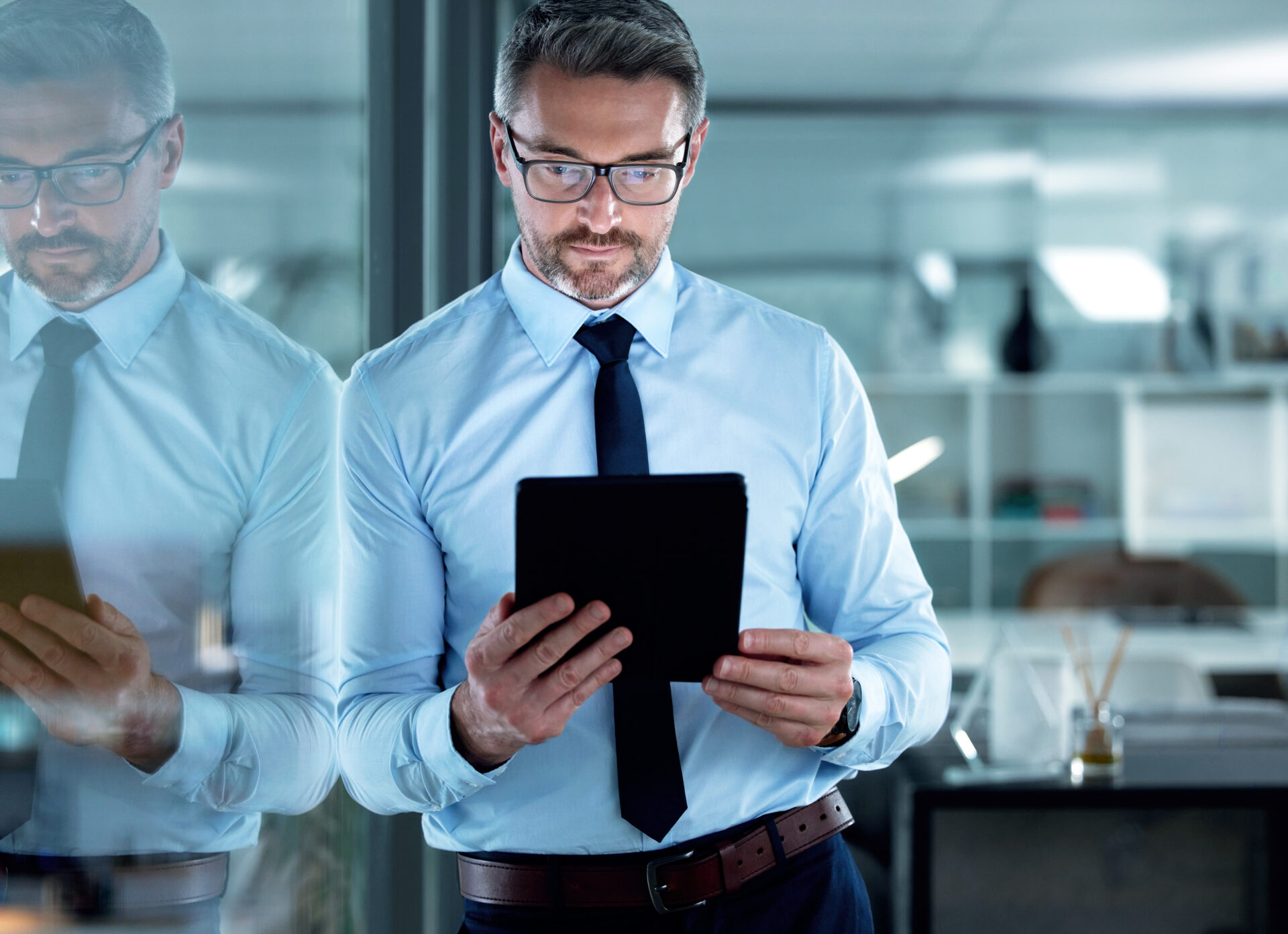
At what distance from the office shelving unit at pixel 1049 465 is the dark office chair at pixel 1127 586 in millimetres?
195

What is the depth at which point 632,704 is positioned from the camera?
1.22 meters

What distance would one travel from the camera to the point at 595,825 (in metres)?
1.20

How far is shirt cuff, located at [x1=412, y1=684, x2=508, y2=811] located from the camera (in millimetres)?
1100

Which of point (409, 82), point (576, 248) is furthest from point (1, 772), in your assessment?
point (409, 82)

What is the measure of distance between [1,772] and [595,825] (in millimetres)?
656

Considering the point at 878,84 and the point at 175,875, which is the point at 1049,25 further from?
the point at 175,875

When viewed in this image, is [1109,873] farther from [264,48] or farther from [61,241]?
[61,241]

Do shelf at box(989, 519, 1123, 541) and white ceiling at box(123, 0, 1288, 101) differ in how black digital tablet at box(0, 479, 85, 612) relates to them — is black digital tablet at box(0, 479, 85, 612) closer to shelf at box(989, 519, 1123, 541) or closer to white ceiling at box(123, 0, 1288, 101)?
white ceiling at box(123, 0, 1288, 101)

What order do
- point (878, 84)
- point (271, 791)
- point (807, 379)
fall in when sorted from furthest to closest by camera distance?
point (878, 84)
point (807, 379)
point (271, 791)

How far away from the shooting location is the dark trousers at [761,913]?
1.18 meters

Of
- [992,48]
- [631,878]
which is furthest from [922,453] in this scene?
[631,878]

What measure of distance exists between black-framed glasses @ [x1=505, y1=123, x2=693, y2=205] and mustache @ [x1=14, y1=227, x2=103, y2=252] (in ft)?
1.66

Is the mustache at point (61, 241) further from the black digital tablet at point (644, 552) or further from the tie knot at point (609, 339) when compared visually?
the tie knot at point (609, 339)

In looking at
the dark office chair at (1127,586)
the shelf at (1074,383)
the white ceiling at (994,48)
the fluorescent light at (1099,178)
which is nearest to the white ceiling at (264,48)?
the white ceiling at (994,48)
